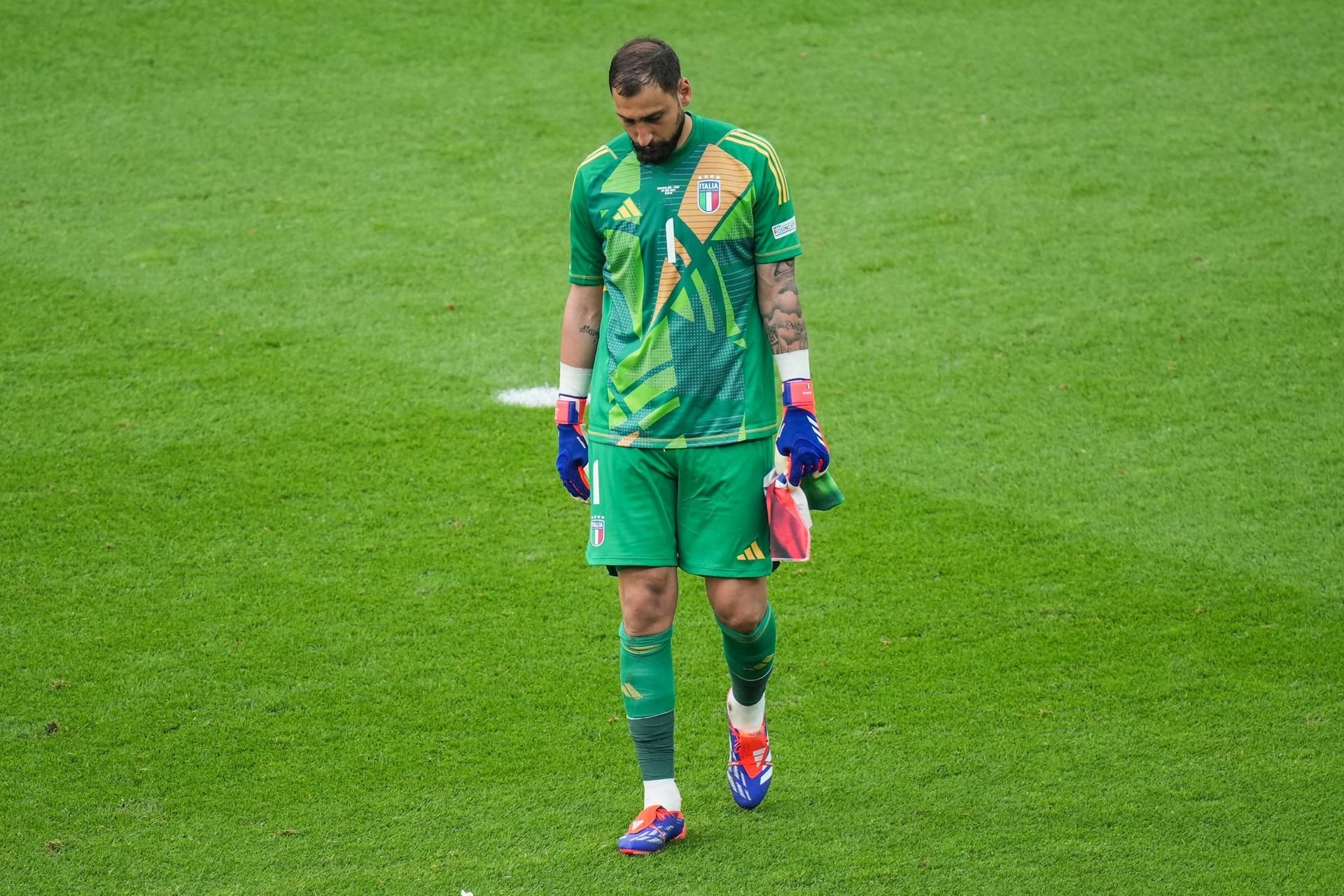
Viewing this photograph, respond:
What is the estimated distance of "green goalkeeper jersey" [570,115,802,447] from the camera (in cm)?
381

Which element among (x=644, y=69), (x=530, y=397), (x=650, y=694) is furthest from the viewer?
(x=530, y=397)

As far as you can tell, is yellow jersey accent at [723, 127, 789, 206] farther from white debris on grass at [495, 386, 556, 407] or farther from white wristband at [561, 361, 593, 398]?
white debris on grass at [495, 386, 556, 407]

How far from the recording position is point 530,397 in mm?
7039

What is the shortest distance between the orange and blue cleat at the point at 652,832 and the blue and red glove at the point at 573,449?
35.7 inches

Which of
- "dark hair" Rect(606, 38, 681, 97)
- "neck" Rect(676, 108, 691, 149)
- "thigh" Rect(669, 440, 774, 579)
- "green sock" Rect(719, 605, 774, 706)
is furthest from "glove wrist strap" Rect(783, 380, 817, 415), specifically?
"dark hair" Rect(606, 38, 681, 97)

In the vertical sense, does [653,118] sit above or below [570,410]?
above

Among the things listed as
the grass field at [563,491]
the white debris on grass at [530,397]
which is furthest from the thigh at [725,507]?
the white debris on grass at [530,397]

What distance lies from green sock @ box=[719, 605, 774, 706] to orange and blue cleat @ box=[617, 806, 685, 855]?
40 centimetres

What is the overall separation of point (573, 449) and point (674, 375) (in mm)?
404

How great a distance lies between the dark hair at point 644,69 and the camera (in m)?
3.67

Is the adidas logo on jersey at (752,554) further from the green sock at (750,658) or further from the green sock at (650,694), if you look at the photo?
the green sock at (650,694)

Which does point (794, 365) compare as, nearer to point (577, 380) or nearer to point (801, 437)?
point (801, 437)

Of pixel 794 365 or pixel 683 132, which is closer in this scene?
pixel 683 132

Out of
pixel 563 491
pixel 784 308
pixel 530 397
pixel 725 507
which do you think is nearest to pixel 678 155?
pixel 784 308
